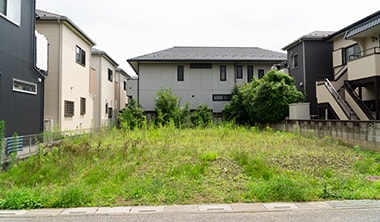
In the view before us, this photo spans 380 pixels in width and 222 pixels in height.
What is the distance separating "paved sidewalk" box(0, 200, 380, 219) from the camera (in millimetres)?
3820

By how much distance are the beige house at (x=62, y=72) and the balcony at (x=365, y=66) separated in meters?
11.5

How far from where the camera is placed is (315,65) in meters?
14.8

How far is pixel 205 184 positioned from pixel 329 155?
3729 mm

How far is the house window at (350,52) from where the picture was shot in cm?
1268

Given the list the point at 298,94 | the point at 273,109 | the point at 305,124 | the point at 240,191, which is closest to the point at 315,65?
the point at 298,94

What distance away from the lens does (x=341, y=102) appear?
11.0m

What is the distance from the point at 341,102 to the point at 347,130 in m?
2.65

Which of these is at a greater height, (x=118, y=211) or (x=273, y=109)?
(x=273, y=109)

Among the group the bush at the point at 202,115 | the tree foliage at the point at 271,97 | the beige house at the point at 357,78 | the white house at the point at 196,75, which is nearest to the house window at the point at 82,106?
the white house at the point at 196,75

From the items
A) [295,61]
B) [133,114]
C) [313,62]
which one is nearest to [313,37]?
[313,62]

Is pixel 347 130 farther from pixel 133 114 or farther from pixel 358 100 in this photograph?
pixel 133 114

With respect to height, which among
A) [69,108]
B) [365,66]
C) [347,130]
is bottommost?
[347,130]

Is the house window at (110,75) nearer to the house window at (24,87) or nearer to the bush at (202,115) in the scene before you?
the bush at (202,115)

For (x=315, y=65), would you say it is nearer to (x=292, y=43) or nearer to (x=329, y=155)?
(x=292, y=43)
